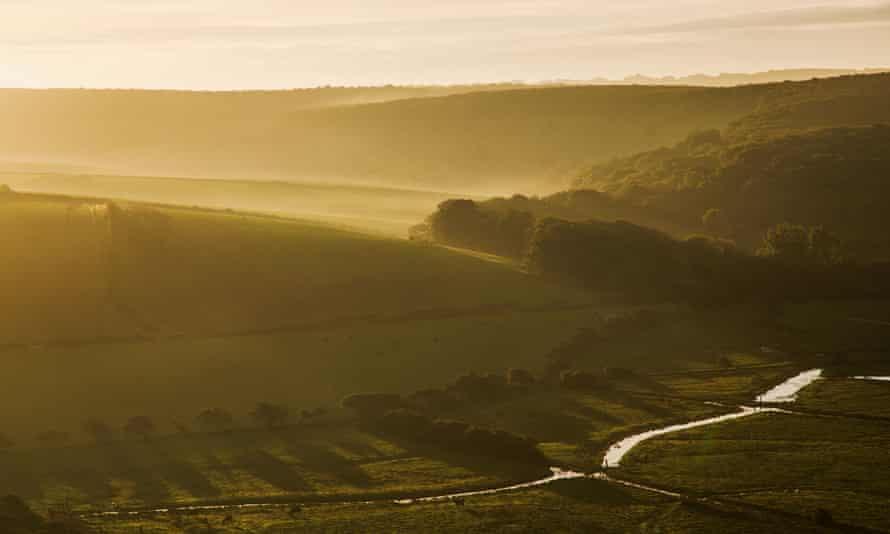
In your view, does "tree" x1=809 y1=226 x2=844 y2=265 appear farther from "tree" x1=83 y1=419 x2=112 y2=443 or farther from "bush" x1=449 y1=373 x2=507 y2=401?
"tree" x1=83 y1=419 x2=112 y2=443

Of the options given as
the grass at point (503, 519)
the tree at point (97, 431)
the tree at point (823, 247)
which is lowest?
the grass at point (503, 519)

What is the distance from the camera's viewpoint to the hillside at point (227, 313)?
114 meters

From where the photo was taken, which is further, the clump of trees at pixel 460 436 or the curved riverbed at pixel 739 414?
the curved riverbed at pixel 739 414

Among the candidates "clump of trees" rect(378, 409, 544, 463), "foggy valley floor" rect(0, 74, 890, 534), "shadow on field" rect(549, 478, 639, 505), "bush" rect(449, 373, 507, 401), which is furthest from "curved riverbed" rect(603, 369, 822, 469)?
"bush" rect(449, 373, 507, 401)

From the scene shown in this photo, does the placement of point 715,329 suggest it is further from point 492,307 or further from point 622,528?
point 622,528

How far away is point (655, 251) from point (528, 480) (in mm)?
67083

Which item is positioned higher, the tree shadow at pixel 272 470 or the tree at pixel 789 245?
the tree at pixel 789 245

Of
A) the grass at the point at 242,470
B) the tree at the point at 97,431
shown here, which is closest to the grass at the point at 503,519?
the grass at the point at 242,470

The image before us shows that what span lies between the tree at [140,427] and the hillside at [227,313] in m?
2.14

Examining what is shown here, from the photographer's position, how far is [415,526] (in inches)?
3255

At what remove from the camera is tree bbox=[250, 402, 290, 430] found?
10650 centimetres

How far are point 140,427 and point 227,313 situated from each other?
30.9 m

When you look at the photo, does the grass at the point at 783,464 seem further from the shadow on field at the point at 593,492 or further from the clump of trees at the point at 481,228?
the clump of trees at the point at 481,228

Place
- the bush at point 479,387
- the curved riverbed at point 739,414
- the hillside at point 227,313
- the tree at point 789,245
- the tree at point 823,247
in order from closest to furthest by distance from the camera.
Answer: the curved riverbed at point 739,414 → the hillside at point 227,313 → the bush at point 479,387 → the tree at point 789,245 → the tree at point 823,247
